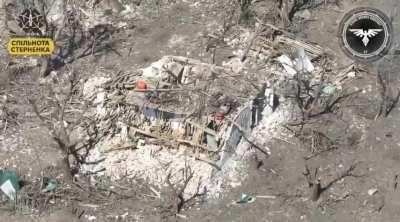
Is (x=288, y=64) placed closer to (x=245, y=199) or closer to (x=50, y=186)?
(x=245, y=199)

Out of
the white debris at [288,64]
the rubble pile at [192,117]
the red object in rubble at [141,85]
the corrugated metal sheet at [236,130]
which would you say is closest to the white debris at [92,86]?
the rubble pile at [192,117]

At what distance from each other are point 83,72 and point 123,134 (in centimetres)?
219

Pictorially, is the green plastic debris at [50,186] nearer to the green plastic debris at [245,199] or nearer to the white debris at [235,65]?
the green plastic debris at [245,199]

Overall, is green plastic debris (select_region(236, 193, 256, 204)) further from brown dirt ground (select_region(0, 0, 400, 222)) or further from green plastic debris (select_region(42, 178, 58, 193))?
green plastic debris (select_region(42, 178, 58, 193))

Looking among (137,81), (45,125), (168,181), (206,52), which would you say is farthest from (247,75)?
(45,125)

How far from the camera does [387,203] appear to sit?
11.2 metres

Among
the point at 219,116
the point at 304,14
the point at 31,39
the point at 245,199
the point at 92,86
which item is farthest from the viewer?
the point at 304,14

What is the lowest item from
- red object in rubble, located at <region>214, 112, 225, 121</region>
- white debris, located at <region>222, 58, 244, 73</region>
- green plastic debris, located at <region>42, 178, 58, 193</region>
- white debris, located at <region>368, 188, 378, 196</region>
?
green plastic debris, located at <region>42, 178, 58, 193</region>

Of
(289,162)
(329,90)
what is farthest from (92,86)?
(329,90)

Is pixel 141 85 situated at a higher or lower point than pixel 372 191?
higher

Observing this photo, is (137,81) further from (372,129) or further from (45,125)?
(372,129)

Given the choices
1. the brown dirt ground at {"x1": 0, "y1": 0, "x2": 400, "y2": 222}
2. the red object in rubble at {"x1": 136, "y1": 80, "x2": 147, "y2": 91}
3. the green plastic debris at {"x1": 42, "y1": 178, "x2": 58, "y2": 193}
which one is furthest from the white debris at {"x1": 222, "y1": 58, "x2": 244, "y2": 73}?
the green plastic debris at {"x1": 42, "y1": 178, "x2": 58, "y2": 193}

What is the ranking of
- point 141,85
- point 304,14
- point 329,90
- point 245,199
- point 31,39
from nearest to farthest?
point 245,199 → point 141,85 → point 329,90 → point 31,39 → point 304,14

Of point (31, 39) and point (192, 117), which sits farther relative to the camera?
point (31, 39)
